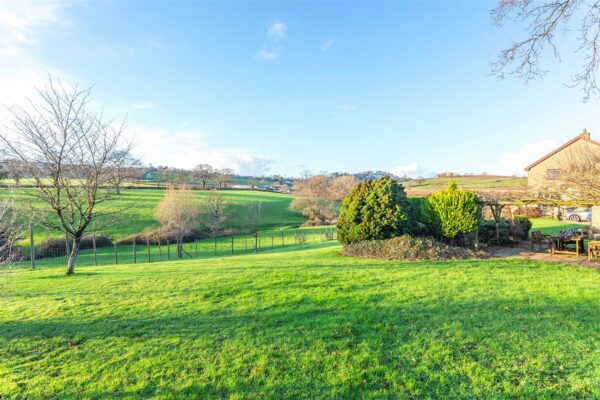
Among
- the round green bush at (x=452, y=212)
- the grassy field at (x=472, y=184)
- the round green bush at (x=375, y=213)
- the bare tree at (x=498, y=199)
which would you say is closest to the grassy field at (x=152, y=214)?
the round green bush at (x=375, y=213)

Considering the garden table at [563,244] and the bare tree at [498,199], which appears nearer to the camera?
the garden table at [563,244]

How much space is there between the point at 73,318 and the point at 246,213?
36847 millimetres

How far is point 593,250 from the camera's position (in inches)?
430

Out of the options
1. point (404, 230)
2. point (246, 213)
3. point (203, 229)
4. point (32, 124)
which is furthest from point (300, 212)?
point (32, 124)

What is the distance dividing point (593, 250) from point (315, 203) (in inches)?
1278

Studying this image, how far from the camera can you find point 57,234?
2739 centimetres

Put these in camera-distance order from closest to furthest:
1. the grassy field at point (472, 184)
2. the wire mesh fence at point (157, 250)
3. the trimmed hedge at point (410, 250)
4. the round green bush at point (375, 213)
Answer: the trimmed hedge at point (410, 250) < the round green bush at point (375, 213) < the wire mesh fence at point (157, 250) < the grassy field at point (472, 184)

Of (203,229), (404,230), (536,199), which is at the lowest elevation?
(203,229)

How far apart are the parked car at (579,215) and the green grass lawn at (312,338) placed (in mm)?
25898

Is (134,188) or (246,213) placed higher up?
(134,188)

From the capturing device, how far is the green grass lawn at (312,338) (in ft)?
12.8

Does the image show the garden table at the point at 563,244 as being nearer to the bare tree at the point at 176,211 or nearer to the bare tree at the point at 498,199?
the bare tree at the point at 498,199

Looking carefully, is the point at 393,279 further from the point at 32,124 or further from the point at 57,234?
the point at 57,234

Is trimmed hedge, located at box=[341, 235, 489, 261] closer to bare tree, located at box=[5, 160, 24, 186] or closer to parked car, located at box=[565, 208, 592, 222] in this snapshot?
bare tree, located at box=[5, 160, 24, 186]
